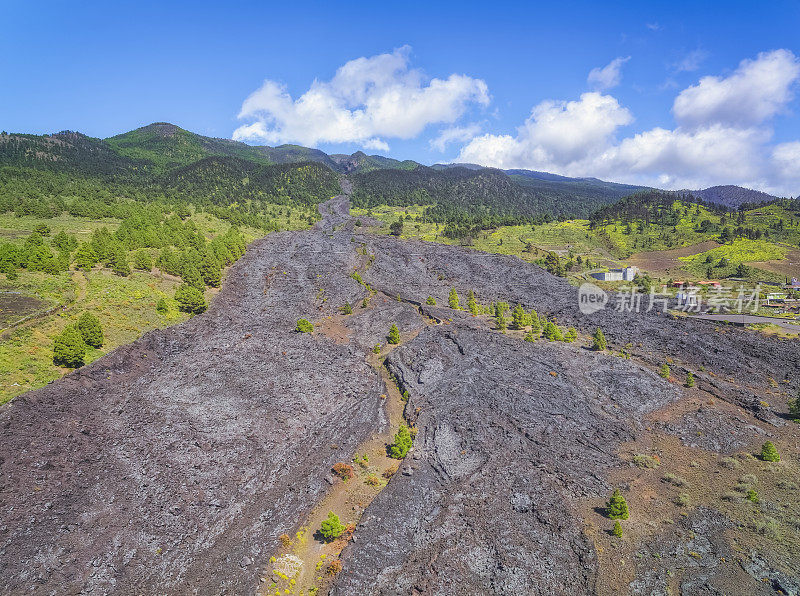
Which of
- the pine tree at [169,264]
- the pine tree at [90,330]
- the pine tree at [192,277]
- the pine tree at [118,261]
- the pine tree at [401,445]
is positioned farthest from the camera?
the pine tree at [169,264]

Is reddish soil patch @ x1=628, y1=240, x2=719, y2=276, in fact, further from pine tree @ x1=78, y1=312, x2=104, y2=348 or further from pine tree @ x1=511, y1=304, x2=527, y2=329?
pine tree @ x1=78, y1=312, x2=104, y2=348

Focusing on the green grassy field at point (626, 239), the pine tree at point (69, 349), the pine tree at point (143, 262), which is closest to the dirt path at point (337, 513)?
the pine tree at point (69, 349)

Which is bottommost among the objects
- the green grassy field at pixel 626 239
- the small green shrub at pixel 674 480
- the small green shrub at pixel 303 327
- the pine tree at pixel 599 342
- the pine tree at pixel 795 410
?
the small green shrub at pixel 674 480

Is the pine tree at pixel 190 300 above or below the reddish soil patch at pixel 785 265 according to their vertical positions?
below

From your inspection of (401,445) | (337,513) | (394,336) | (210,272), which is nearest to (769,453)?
(401,445)

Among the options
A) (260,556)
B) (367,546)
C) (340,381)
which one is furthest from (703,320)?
(260,556)

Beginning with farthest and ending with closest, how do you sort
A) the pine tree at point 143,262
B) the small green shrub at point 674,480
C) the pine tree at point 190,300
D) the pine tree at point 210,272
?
the pine tree at point 210,272, the pine tree at point 143,262, the pine tree at point 190,300, the small green shrub at point 674,480

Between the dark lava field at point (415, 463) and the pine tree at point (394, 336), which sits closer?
the dark lava field at point (415, 463)

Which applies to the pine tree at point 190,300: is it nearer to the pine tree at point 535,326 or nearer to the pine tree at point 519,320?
the pine tree at point 519,320
